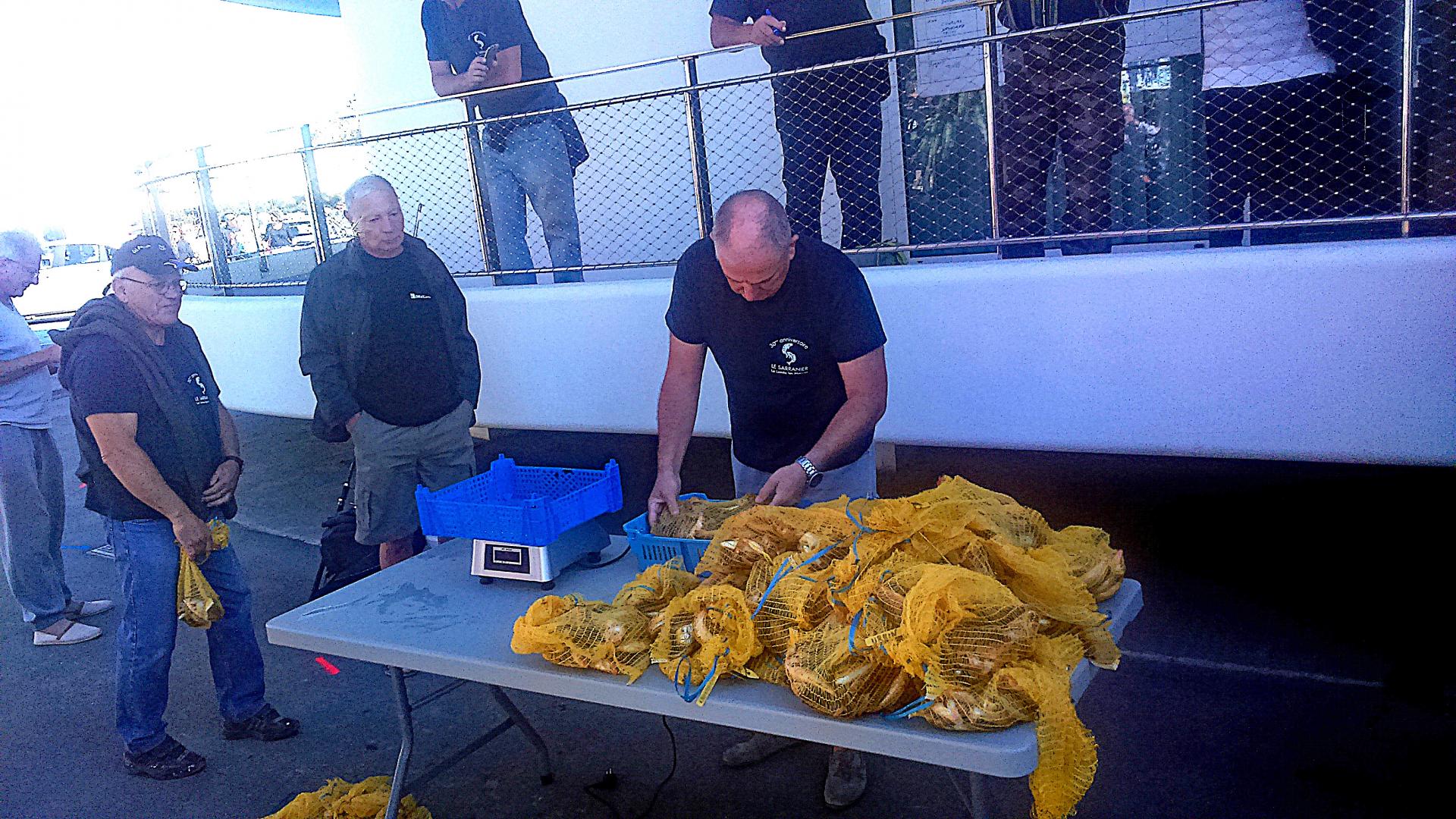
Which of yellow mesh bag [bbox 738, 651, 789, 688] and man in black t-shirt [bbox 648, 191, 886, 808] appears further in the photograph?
man in black t-shirt [bbox 648, 191, 886, 808]

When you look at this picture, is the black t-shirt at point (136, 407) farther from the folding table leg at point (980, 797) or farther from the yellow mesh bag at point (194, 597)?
the folding table leg at point (980, 797)

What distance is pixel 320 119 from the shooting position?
684cm

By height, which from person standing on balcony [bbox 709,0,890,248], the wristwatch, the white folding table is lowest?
the white folding table

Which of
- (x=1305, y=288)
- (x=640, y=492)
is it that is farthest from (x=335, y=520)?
(x=1305, y=288)

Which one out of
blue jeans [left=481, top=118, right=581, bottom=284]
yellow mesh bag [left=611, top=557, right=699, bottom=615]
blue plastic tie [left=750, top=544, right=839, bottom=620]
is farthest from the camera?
blue jeans [left=481, top=118, right=581, bottom=284]

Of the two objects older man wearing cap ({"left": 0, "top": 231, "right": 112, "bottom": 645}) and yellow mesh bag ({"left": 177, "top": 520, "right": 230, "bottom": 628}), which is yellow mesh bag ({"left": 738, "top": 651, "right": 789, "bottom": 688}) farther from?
older man wearing cap ({"left": 0, "top": 231, "right": 112, "bottom": 645})

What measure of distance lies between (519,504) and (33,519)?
403 cm

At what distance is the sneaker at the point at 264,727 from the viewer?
4.43 metres

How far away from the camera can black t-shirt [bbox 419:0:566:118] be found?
19.2ft

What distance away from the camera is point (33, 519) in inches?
222

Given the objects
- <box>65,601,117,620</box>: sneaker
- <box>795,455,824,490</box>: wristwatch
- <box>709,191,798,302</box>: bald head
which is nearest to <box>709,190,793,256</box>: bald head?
<box>709,191,798,302</box>: bald head

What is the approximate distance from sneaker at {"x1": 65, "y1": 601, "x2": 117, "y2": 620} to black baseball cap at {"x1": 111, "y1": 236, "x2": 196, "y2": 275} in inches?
124

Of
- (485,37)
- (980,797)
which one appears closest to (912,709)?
(980,797)

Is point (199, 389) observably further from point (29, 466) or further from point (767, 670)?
point (767, 670)
